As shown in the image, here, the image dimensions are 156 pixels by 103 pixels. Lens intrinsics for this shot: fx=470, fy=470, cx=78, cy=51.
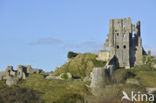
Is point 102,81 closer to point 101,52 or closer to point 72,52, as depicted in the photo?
point 101,52

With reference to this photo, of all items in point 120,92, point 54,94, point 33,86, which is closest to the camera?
point 120,92

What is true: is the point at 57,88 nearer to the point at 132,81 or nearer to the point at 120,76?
the point at 120,76

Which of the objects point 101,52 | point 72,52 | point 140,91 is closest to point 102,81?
point 140,91

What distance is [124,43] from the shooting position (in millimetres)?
86625

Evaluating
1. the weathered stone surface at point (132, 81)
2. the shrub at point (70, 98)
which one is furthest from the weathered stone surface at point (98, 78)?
the weathered stone surface at point (132, 81)

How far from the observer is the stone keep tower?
86250 mm

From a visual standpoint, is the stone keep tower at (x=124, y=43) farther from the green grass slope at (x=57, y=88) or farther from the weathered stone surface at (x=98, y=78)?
the weathered stone surface at (x=98, y=78)

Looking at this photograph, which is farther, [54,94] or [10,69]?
[10,69]

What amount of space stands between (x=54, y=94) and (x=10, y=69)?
68.5ft

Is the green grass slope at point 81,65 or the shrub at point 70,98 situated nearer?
the shrub at point 70,98

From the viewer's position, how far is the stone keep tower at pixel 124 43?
8625 centimetres

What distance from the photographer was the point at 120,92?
58.6 metres

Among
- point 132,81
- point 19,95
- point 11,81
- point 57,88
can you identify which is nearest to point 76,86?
point 57,88

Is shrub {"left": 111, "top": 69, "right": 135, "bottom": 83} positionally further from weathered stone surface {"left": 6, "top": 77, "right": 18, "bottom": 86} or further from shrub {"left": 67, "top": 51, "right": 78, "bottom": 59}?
shrub {"left": 67, "top": 51, "right": 78, "bottom": 59}
